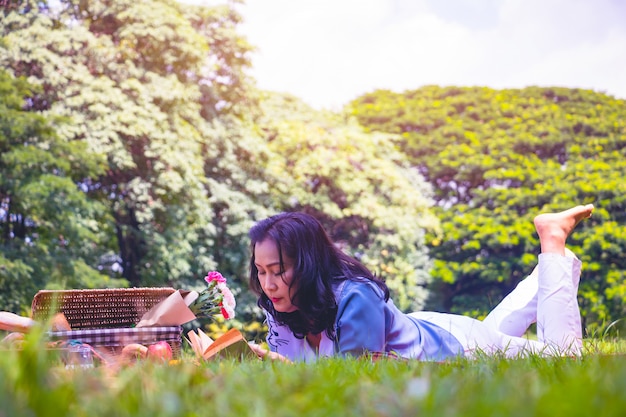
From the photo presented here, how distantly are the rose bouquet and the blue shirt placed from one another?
480mm

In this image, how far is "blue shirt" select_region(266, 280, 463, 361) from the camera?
7.07 ft

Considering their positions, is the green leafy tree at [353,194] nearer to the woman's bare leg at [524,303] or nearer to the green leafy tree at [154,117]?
the green leafy tree at [154,117]

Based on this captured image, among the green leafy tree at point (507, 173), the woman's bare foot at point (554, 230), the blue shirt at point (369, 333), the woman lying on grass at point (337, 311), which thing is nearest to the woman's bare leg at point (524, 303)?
the woman's bare foot at point (554, 230)

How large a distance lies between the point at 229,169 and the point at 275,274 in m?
6.91

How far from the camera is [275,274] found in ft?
7.91

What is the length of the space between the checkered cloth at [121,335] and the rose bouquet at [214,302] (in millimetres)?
566

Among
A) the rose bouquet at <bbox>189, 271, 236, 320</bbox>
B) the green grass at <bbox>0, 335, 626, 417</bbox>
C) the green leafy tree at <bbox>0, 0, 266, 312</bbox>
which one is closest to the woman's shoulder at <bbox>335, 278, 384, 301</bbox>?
the rose bouquet at <bbox>189, 271, 236, 320</bbox>

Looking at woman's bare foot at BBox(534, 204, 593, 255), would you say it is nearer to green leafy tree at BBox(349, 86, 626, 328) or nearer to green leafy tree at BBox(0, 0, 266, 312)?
green leafy tree at BBox(0, 0, 266, 312)

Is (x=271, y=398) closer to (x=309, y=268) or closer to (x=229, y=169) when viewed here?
(x=309, y=268)

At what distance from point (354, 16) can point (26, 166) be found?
8730 mm

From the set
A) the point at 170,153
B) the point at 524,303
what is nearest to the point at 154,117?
the point at 170,153

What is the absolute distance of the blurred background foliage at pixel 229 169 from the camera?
→ 7.25 m

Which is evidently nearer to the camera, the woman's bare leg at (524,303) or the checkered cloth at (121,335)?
the checkered cloth at (121,335)

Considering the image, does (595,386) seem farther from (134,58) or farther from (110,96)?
(134,58)
